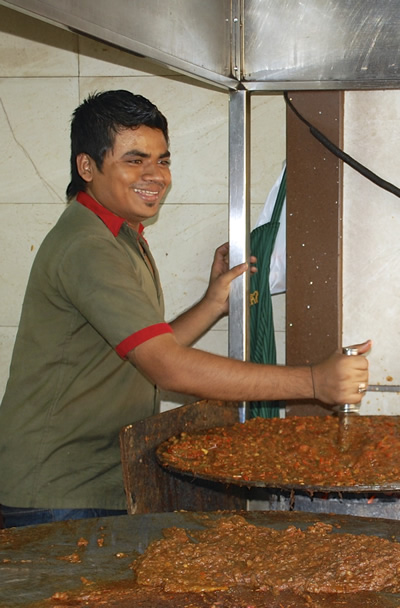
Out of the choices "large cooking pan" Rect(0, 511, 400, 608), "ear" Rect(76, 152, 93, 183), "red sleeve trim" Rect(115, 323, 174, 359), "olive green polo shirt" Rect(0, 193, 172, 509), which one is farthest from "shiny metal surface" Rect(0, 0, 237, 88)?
"large cooking pan" Rect(0, 511, 400, 608)

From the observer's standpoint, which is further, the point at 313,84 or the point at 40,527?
the point at 313,84

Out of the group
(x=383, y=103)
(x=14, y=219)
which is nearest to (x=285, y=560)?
(x=383, y=103)

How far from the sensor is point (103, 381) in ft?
8.09

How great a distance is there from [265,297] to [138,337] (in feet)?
5.26

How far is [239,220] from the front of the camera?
3.18 metres

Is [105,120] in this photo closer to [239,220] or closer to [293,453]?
[239,220]

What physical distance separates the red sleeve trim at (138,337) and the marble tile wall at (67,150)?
1681mm

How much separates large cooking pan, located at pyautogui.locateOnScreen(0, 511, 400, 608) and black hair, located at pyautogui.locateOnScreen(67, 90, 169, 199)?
114cm

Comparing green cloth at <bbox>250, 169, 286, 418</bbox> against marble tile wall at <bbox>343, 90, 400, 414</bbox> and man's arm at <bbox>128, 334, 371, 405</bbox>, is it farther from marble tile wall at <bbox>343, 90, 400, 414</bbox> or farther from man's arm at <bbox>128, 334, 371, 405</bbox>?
man's arm at <bbox>128, 334, 371, 405</bbox>

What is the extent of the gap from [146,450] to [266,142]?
185 cm

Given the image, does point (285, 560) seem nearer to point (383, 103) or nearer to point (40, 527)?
point (40, 527)

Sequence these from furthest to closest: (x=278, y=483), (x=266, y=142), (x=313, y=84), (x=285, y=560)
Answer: (x=266, y=142)
(x=313, y=84)
(x=278, y=483)
(x=285, y=560)

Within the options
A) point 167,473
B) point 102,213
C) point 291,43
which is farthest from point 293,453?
point 291,43

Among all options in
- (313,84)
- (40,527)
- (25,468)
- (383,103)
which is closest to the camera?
(40,527)
